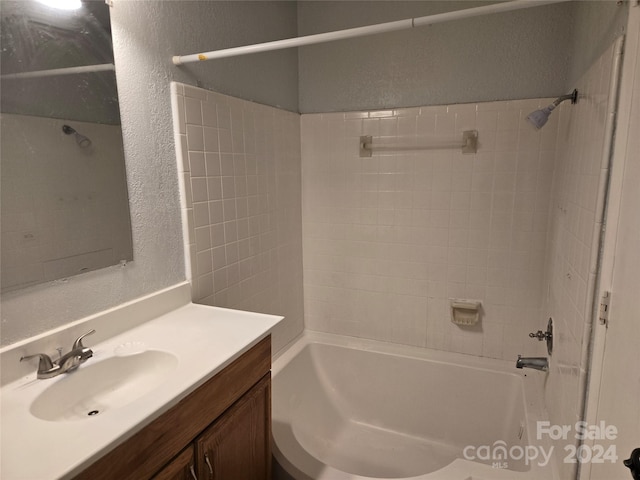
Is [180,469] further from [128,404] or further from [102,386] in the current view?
[102,386]

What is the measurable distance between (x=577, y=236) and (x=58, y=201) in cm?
162

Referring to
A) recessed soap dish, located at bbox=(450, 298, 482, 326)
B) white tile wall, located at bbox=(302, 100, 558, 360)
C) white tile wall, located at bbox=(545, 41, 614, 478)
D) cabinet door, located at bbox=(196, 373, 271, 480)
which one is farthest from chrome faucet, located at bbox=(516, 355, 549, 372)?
cabinet door, located at bbox=(196, 373, 271, 480)

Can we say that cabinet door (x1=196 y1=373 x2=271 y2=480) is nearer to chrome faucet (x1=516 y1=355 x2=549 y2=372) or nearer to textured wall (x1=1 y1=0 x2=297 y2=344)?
textured wall (x1=1 y1=0 x2=297 y2=344)

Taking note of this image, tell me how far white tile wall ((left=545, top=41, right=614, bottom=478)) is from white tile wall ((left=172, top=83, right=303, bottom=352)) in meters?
1.34

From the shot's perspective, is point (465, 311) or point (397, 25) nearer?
point (397, 25)

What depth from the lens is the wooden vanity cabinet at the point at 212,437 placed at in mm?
834

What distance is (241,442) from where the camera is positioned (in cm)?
122

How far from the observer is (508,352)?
2.09 m

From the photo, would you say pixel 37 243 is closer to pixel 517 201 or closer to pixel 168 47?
pixel 168 47

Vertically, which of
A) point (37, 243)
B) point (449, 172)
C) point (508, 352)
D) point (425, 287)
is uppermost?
point (449, 172)

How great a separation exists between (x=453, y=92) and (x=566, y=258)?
1.05 meters

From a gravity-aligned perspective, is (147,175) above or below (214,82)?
below

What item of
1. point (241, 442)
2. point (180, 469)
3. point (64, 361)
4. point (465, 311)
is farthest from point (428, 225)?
point (64, 361)

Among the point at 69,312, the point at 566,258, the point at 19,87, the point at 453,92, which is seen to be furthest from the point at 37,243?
the point at 453,92
